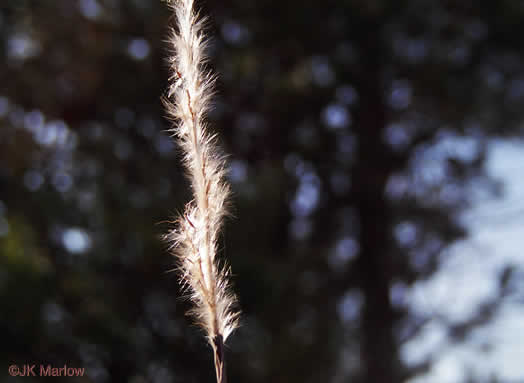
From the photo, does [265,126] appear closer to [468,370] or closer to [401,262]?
[401,262]

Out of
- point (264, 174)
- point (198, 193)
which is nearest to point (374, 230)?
point (264, 174)

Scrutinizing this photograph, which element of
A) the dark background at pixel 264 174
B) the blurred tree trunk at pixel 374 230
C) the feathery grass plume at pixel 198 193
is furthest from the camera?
the blurred tree trunk at pixel 374 230

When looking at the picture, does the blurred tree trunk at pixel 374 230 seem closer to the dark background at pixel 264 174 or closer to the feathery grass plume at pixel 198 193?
the dark background at pixel 264 174

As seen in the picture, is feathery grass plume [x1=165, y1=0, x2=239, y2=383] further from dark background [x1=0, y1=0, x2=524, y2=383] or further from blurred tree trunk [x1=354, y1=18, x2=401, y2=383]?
blurred tree trunk [x1=354, y1=18, x2=401, y2=383]

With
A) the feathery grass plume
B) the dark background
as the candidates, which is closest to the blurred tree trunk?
the dark background

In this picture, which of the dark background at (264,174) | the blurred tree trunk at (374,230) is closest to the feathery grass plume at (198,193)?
the dark background at (264,174)

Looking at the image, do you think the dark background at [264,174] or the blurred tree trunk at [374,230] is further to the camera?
the blurred tree trunk at [374,230]

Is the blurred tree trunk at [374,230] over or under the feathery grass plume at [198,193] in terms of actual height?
over

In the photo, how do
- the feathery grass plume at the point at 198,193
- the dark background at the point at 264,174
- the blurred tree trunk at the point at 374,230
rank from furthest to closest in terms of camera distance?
the blurred tree trunk at the point at 374,230, the dark background at the point at 264,174, the feathery grass plume at the point at 198,193

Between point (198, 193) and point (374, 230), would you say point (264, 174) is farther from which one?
point (198, 193)

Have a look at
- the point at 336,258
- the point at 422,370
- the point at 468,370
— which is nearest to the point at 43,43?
the point at 336,258

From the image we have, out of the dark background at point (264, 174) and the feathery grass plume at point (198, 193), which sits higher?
the dark background at point (264, 174)
